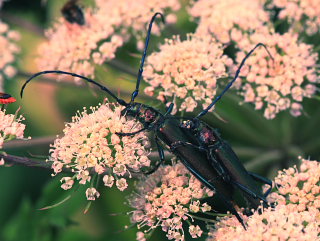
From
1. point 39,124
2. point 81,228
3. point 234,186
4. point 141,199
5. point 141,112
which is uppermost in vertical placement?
point 141,112

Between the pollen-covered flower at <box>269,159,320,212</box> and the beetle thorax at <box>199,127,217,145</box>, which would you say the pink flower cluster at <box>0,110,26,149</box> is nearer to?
the beetle thorax at <box>199,127,217,145</box>

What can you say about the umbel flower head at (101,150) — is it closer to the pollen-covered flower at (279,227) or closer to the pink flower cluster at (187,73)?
the pink flower cluster at (187,73)

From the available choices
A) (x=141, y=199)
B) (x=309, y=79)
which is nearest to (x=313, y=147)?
(x=309, y=79)

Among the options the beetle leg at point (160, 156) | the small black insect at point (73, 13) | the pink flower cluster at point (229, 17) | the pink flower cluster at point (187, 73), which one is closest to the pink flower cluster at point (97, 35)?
the small black insect at point (73, 13)

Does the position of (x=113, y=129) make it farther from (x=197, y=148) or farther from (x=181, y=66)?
(x=181, y=66)

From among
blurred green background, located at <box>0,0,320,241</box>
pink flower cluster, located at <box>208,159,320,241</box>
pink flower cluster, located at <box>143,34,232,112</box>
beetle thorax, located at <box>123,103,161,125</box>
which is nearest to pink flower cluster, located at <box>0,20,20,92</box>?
blurred green background, located at <box>0,0,320,241</box>

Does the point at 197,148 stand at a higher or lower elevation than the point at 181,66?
lower
